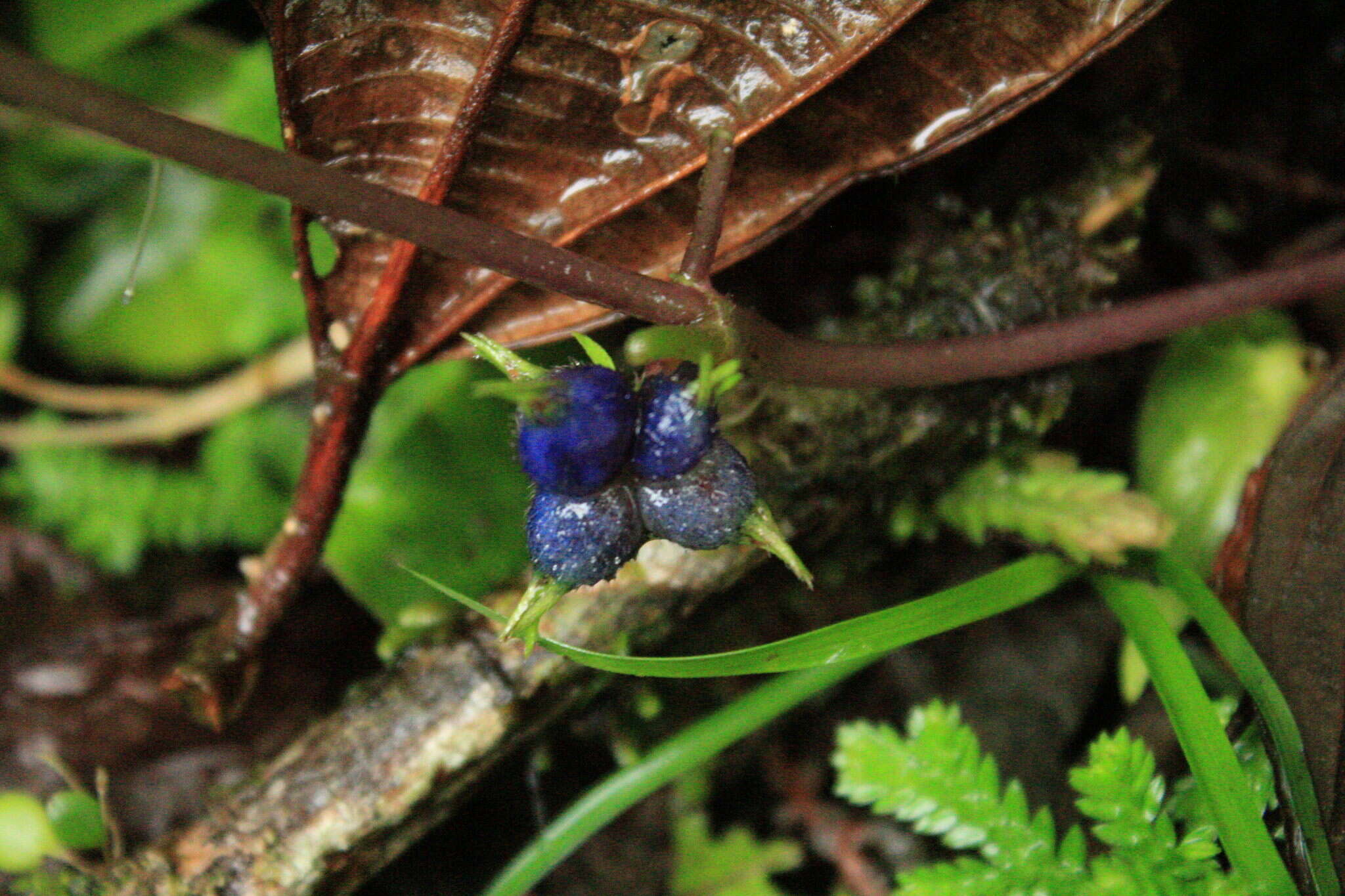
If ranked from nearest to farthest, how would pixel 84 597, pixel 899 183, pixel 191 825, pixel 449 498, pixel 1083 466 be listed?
pixel 191 825
pixel 899 183
pixel 449 498
pixel 1083 466
pixel 84 597

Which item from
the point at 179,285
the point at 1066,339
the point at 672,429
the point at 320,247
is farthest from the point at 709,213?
the point at 179,285

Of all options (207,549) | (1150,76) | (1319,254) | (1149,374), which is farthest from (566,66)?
(207,549)

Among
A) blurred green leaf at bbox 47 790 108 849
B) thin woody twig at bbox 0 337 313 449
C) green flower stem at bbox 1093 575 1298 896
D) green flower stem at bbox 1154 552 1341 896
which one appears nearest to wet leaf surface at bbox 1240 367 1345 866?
green flower stem at bbox 1154 552 1341 896

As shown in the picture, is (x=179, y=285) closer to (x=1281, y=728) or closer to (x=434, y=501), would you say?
(x=434, y=501)

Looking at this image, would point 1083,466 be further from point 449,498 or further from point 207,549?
point 207,549

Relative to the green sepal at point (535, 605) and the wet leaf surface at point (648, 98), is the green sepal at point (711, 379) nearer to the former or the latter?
the green sepal at point (535, 605)
